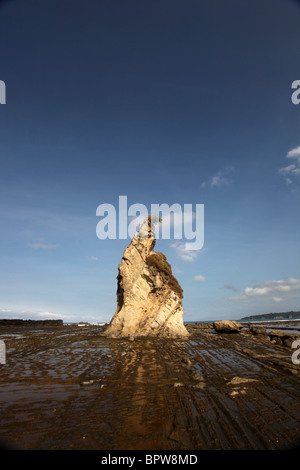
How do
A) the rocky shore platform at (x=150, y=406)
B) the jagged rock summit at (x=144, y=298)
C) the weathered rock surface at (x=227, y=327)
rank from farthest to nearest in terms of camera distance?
the weathered rock surface at (x=227, y=327) < the jagged rock summit at (x=144, y=298) < the rocky shore platform at (x=150, y=406)

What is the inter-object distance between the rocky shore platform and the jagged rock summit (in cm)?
1505

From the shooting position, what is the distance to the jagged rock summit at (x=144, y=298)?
1075 inches

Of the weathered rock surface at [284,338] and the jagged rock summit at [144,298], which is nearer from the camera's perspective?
the weathered rock surface at [284,338]

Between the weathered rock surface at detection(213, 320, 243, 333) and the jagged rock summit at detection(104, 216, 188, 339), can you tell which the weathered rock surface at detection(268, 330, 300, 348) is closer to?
the jagged rock summit at detection(104, 216, 188, 339)

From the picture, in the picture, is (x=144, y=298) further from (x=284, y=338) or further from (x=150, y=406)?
(x=150, y=406)

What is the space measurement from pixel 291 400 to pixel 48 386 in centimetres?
925

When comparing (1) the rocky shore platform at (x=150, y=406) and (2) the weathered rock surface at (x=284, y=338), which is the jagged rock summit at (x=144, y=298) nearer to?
(2) the weathered rock surface at (x=284, y=338)

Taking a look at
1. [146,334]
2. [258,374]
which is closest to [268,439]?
[258,374]

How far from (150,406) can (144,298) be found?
21699 mm

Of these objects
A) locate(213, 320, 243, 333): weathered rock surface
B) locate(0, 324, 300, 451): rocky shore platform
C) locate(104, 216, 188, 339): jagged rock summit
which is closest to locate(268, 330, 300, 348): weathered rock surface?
locate(0, 324, 300, 451): rocky shore platform

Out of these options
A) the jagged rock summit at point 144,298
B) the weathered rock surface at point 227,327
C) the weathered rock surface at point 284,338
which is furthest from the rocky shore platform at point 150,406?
the weathered rock surface at point 227,327

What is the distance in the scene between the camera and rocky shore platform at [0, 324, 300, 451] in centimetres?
503

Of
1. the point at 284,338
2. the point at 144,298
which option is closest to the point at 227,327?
the point at 284,338

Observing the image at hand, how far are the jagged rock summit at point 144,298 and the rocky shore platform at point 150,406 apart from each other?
15.0 meters
